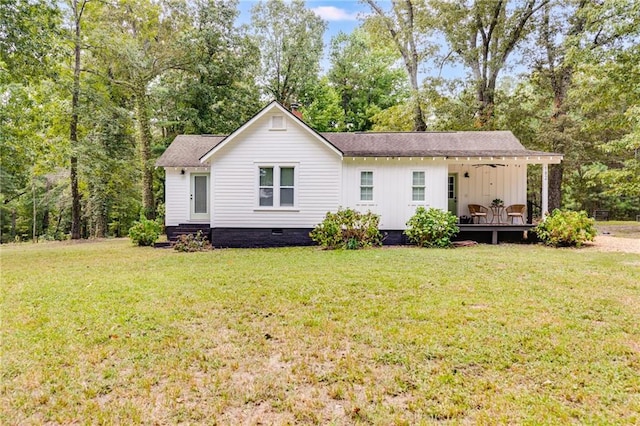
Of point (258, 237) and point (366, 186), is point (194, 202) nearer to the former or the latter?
point (258, 237)

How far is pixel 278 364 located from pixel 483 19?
24234mm

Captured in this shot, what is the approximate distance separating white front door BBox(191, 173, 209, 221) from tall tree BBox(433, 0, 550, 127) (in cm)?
1566

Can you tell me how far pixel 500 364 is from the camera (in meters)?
3.54

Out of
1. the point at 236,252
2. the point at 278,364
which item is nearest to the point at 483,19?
the point at 236,252

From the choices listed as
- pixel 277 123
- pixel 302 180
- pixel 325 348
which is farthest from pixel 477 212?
pixel 325 348

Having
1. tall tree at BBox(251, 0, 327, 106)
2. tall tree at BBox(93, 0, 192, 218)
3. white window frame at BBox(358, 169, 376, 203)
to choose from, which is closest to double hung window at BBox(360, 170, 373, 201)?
white window frame at BBox(358, 169, 376, 203)

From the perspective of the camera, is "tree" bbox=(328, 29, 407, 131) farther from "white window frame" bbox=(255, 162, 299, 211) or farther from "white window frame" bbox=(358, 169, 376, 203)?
"white window frame" bbox=(255, 162, 299, 211)

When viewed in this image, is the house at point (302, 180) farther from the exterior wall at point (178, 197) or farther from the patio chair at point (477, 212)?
the exterior wall at point (178, 197)

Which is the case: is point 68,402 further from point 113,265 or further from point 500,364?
point 113,265

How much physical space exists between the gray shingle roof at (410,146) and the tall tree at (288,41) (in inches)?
543

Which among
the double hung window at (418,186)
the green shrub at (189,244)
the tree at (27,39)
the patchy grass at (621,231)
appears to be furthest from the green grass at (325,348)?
the patchy grass at (621,231)

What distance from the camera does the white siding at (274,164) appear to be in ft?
41.7

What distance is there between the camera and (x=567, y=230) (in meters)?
11.0

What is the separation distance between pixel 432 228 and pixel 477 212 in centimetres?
328
